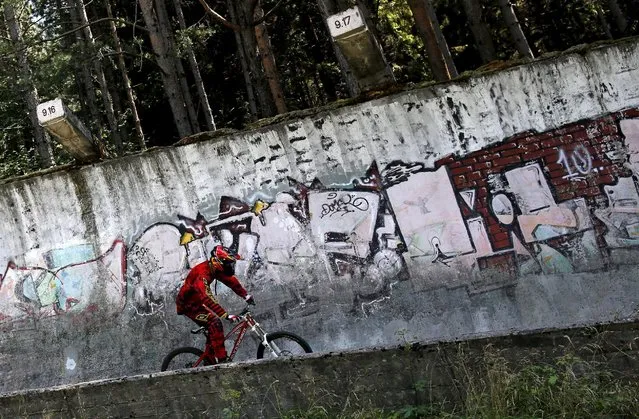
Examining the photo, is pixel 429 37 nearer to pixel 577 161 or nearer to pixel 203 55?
pixel 577 161

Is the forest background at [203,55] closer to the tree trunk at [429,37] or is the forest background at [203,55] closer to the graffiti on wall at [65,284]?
the tree trunk at [429,37]

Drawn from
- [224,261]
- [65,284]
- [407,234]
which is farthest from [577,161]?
[65,284]

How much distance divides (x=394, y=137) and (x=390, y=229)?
1219 millimetres

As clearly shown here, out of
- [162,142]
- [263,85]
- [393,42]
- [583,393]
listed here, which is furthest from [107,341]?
[162,142]

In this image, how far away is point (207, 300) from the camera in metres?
8.88

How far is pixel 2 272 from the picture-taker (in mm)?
10727

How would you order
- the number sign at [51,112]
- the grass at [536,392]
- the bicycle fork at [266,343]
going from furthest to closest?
the number sign at [51,112]
the bicycle fork at [266,343]
the grass at [536,392]

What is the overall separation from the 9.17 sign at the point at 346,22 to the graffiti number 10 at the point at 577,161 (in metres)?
2.96

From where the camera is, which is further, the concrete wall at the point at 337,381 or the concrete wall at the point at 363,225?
the concrete wall at the point at 363,225

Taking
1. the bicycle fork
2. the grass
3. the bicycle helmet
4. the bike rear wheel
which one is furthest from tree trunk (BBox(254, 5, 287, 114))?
the grass

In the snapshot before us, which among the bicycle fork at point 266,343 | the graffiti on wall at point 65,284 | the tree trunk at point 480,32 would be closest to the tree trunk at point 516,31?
the tree trunk at point 480,32

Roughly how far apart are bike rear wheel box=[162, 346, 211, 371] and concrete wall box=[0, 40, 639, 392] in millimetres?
476

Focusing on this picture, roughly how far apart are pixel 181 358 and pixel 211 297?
116 cm

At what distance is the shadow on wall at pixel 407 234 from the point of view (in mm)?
8797
